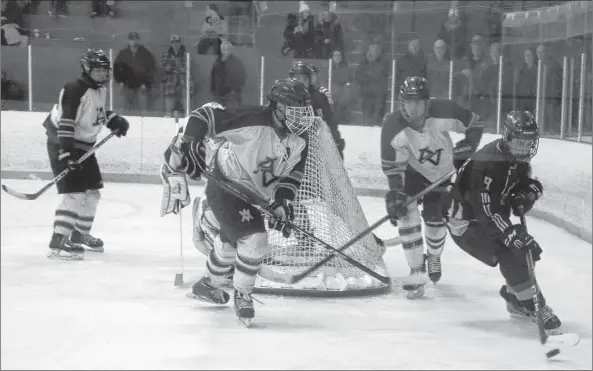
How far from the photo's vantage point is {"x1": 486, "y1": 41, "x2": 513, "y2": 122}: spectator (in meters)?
2.60

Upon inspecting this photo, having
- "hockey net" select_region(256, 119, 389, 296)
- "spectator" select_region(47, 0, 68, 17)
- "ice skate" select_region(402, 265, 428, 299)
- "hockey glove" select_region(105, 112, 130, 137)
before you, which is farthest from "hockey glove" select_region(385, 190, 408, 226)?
"spectator" select_region(47, 0, 68, 17)

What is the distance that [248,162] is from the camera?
3.41 metres

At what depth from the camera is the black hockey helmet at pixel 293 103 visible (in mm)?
3230

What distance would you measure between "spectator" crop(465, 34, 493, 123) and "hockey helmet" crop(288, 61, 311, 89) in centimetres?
58

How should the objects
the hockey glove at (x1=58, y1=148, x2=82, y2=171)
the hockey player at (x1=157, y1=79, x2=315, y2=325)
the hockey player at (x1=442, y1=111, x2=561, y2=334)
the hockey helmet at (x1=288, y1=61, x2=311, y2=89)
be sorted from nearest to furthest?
1. the hockey player at (x1=442, y1=111, x2=561, y2=334)
2. the hockey helmet at (x1=288, y1=61, x2=311, y2=89)
3. the hockey player at (x1=157, y1=79, x2=315, y2=325)
4. the hockey glove at (x1=58, y1=148, x2=82, y2=171)

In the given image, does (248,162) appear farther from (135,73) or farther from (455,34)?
(455,34)

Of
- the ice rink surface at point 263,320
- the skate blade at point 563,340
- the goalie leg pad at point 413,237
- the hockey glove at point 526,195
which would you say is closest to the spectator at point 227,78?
the ice rink surface at point 263,320

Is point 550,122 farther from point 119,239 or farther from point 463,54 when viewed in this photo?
point 119,239

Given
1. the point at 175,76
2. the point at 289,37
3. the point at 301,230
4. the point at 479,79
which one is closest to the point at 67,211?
the point at 301,230

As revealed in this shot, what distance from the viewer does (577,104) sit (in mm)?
2854

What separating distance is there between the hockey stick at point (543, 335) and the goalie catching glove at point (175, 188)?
107 centimetres

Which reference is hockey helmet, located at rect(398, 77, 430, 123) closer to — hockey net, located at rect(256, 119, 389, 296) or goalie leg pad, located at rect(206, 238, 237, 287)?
hockey net, located at rect(256, 119, 389, 296)

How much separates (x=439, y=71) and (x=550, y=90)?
283mm

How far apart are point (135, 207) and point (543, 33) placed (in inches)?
113
